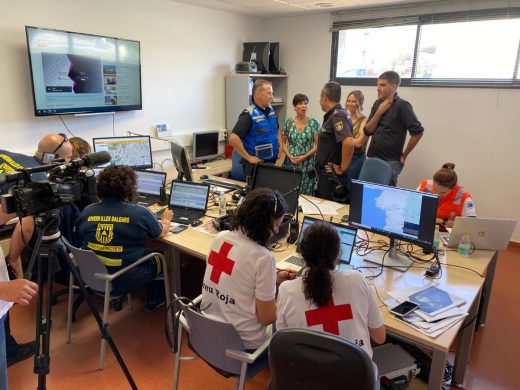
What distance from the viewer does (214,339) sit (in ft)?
5.19

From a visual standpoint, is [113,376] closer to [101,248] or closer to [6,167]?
[101,248]

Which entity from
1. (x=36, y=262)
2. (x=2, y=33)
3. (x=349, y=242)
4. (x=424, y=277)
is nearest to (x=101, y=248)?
(x=36, y=262)

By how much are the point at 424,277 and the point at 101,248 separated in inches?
69.9

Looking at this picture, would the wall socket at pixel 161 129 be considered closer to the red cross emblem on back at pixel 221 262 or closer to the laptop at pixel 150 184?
the laptop at pixel 150 184

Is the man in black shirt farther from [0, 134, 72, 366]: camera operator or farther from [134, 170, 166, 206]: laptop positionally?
[0, 134, 72, 366]: camera operator

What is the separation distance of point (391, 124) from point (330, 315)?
2837 millimetres

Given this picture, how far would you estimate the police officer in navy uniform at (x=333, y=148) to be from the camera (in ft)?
10.7

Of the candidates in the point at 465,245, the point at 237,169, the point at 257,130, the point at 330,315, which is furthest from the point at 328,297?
the point at 237,169

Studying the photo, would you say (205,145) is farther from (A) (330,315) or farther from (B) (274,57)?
(A) (330,315)

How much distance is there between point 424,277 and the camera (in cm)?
193

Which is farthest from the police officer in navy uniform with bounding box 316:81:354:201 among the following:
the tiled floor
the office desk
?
the tiled floor

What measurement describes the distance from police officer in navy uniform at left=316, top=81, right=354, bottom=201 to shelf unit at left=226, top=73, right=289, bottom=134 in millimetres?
1797

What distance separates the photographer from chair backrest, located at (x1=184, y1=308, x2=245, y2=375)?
5.02 feet

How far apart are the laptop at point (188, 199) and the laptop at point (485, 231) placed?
1.65m
